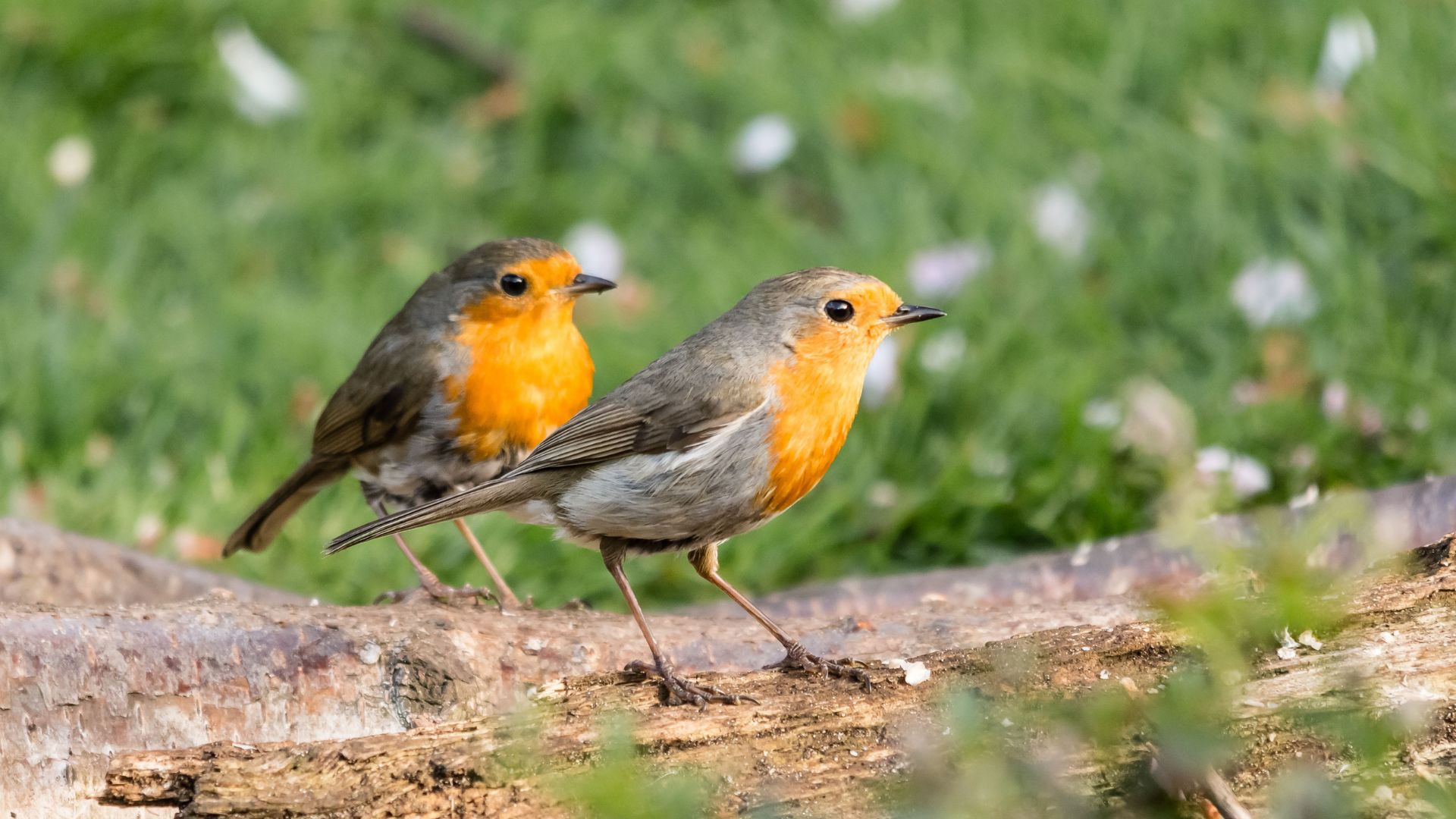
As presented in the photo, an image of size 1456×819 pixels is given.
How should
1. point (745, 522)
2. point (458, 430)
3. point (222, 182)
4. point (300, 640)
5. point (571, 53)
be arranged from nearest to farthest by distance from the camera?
point (300, 640) → point (745, 522) → point (458, 430) → point (222, 182) → point (571, 53)

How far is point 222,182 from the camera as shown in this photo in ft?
26.3

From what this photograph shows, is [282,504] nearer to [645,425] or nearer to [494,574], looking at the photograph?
[494,574]

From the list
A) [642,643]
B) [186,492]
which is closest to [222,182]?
[186,492]

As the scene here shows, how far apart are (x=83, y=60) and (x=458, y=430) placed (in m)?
4.47

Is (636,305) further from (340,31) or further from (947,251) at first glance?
(340,31)

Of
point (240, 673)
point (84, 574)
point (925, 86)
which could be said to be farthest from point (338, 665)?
point (925, 86)

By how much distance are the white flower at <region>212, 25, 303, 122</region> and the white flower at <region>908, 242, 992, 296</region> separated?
324 cm

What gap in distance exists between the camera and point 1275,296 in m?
6.51

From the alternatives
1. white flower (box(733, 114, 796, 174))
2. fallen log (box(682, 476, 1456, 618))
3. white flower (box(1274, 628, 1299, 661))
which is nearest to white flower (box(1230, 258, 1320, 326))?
Result: fallen log (box(682, 476, 1456, 618))

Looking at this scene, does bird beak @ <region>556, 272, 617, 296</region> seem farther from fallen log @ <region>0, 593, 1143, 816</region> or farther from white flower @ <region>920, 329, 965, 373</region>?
white flower @ <region>920, 329, 965, 373</region>

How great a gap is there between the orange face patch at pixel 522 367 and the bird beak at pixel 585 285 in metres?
0.02

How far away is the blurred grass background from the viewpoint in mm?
5930

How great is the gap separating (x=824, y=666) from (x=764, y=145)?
14.8 ft

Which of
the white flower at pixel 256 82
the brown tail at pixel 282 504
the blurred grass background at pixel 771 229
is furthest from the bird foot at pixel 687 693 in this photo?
the white flower at pixel 256 82
